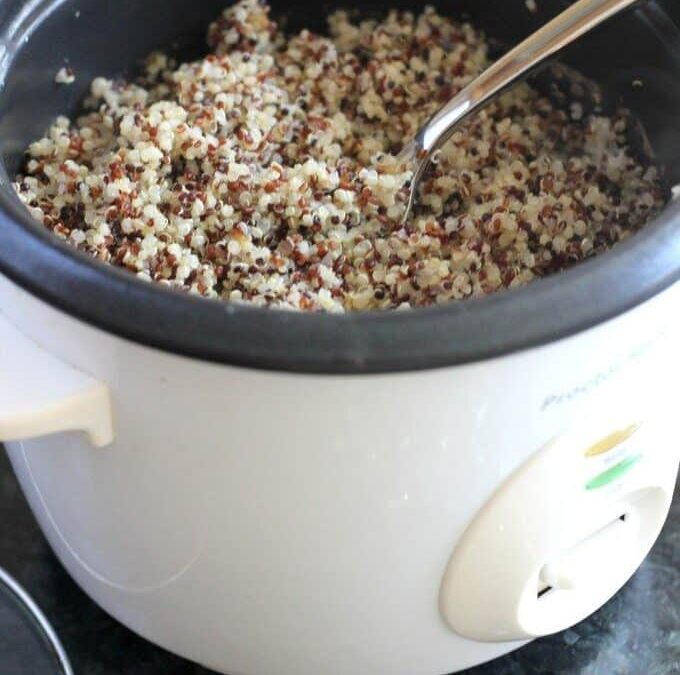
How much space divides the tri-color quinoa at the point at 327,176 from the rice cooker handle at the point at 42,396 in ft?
0.43

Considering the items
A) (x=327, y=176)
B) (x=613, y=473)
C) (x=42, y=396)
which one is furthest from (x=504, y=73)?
(x=42, y=396)

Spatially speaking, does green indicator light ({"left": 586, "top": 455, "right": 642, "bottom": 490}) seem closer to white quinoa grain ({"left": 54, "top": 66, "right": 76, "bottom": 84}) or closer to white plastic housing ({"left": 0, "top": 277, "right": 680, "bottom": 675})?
white plastic housing ({"left": 0, "top": 277, "right": 680, "bottom": 675})

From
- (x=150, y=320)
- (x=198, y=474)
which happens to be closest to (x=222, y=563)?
(x=198, y=474)

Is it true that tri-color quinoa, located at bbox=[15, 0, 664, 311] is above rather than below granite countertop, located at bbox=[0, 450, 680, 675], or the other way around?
above

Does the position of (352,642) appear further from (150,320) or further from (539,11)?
(539,11)

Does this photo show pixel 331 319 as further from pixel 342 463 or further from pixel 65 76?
pixel 65 76

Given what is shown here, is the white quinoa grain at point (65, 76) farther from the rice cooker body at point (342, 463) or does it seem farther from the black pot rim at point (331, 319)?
the black pot rim at point (331, 319)

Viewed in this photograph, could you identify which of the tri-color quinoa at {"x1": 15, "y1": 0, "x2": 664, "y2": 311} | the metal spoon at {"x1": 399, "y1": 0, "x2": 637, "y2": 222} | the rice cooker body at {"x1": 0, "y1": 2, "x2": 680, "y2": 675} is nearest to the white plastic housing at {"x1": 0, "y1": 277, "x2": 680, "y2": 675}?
the rice cooker body at {"x1": 0, "y1": 2, "x2": 680, "y2": 675}

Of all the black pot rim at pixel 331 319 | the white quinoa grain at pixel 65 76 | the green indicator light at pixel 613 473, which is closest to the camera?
the black pot rim at pixel 331 319

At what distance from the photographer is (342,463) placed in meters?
0.58

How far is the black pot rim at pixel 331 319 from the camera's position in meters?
0.52

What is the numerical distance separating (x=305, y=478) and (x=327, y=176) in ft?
0.83

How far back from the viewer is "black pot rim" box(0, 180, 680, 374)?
524 mm

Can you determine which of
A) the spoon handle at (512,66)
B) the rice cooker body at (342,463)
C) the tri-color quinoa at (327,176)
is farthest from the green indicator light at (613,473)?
the spoon handle at (512,66)
